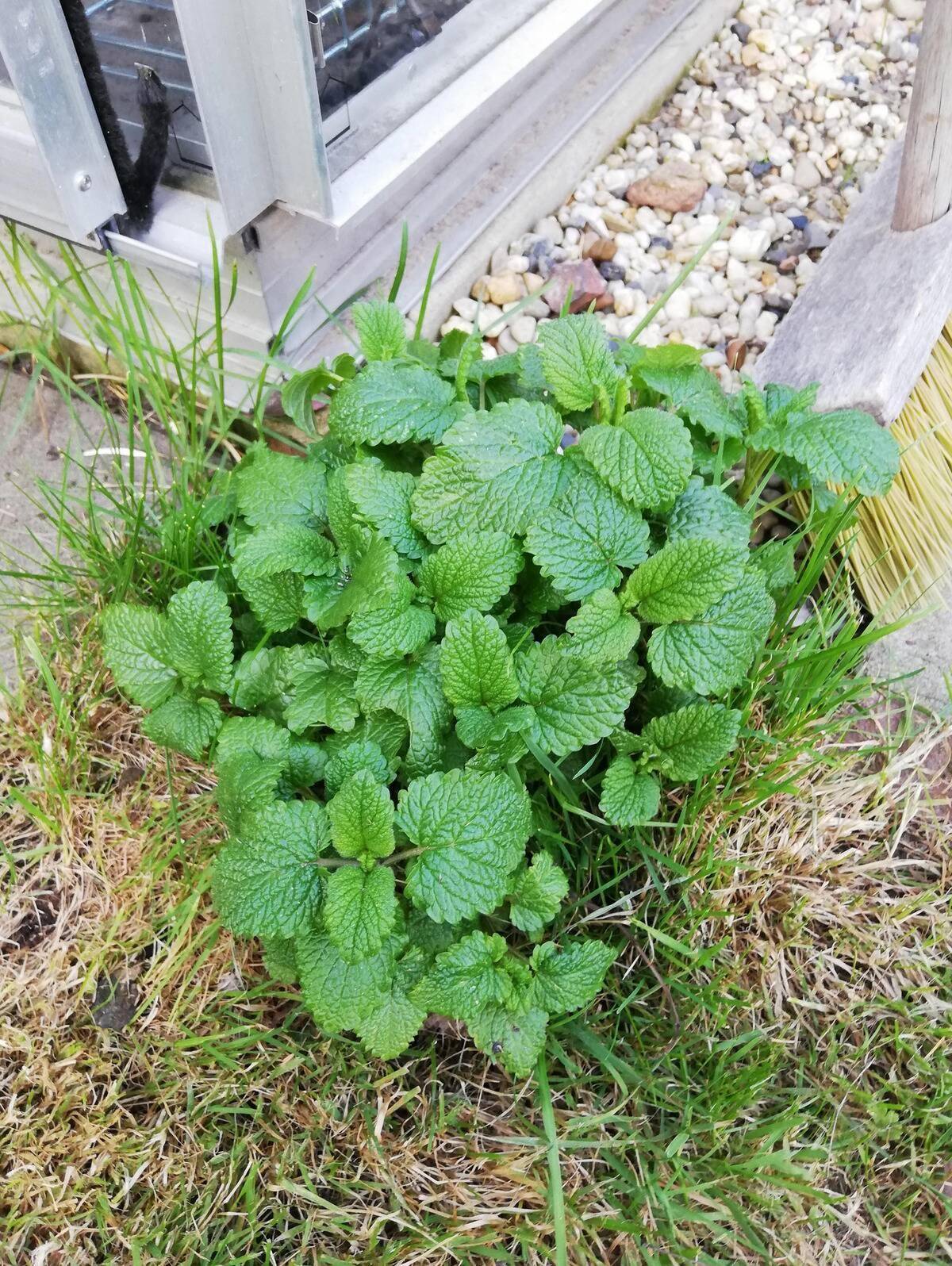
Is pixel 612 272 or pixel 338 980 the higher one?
pixel 612 272

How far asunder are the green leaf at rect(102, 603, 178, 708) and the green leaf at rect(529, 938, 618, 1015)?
542 mm

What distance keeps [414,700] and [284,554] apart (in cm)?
22

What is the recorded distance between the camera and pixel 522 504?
107 cm

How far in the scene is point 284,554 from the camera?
1112 mm

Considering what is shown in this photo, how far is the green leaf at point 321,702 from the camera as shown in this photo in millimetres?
1092

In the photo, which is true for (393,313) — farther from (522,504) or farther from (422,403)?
(522,504)

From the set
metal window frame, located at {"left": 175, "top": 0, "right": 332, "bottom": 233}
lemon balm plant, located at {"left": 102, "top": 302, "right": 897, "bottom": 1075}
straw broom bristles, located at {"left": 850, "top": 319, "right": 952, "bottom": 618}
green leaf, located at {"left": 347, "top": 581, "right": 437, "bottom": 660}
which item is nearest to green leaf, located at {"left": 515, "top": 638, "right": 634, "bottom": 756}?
lemon balm plant, located at {"left": 102, "top": 302, "right": 897, "bottom": 1075}

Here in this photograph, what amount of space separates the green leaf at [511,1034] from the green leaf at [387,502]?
506mm

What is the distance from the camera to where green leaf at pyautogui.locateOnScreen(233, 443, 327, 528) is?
3.93 feet

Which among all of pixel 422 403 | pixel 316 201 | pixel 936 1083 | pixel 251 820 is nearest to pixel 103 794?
pixel 251 820

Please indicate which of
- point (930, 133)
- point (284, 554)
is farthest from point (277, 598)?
point (930, 133)

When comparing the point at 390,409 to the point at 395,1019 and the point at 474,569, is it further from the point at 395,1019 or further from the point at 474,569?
the point at 395,1019

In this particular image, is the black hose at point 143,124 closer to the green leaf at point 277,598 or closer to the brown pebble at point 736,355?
the green leaf at point 277,598

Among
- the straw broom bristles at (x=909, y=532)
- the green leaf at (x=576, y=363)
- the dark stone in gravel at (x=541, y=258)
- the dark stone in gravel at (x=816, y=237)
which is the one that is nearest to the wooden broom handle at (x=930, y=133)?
the straw broom bristles at (x=909, y=532)
